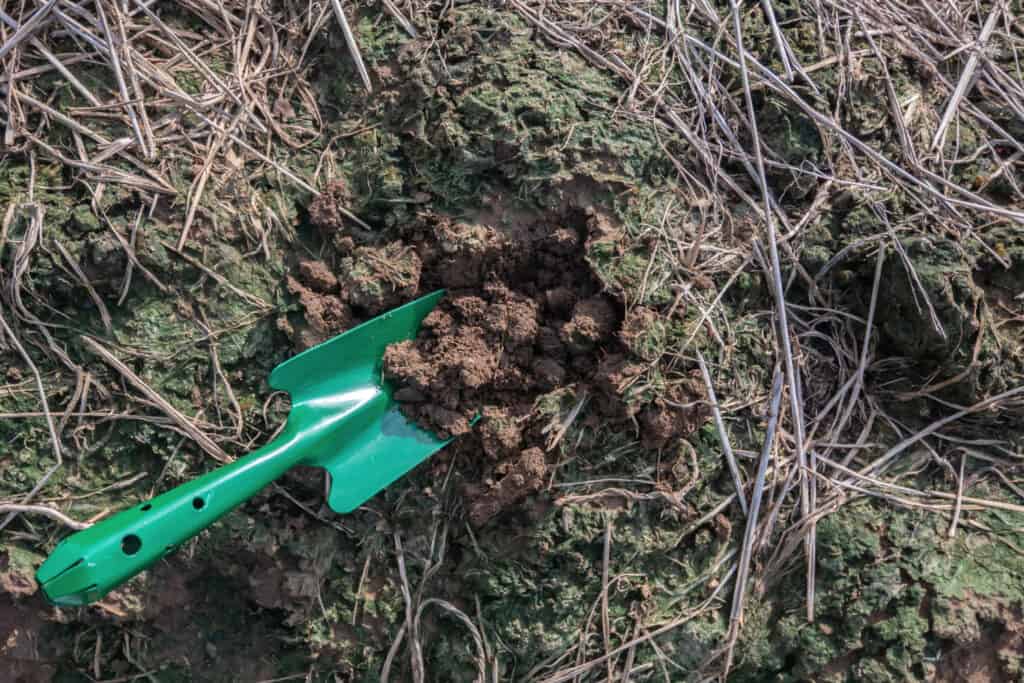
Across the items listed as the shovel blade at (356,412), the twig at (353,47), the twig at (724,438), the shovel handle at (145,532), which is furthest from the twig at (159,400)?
the twig at (724,438)

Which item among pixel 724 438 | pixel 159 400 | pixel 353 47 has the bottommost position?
pixel 724 438

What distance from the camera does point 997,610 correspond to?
1.96 meters

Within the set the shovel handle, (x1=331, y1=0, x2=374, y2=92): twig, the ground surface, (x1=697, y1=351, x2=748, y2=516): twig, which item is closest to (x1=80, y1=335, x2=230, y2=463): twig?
the ground surface

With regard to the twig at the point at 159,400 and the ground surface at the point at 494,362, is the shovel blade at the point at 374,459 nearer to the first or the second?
the ground surface at the point at 494,362

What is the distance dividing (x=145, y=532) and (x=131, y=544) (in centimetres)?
3

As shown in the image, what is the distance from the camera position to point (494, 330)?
1.85 meters

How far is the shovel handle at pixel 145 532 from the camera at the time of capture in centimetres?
148

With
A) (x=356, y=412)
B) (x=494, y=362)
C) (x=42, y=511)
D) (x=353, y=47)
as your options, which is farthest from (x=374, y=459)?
(x=353, y=47)

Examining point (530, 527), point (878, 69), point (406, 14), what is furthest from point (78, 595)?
point (878, 69)

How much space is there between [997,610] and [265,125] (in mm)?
2325

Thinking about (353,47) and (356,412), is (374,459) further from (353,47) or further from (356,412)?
(353,47)

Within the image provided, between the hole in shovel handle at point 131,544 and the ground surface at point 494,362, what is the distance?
0.90ft

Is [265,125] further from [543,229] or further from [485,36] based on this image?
[543,229]

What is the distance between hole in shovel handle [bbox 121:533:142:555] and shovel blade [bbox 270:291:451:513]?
39 centimetres
